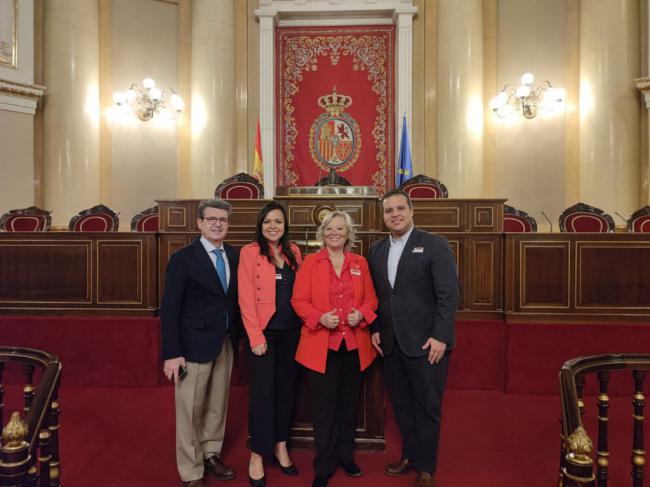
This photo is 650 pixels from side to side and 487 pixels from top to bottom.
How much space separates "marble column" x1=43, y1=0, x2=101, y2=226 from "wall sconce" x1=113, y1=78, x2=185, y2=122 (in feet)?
1.87

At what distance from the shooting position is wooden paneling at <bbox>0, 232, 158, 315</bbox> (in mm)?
4051

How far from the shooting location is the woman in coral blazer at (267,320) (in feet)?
7.73

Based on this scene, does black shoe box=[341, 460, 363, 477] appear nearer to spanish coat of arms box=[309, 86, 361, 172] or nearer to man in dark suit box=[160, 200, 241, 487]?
man in dark suit box=[160, 200, 241, 487]

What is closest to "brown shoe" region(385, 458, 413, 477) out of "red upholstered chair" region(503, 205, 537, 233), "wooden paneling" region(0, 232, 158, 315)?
"wooden paneling" region(0, 232, 158, 315)

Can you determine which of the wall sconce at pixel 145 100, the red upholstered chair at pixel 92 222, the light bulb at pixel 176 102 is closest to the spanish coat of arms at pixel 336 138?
the light bulb at pixel 176 102

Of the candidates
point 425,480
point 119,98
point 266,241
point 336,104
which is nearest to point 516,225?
point 425,480

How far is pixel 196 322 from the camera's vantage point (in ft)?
7.68

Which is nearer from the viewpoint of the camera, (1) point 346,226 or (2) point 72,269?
(1) point 346,226

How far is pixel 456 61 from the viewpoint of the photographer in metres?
7.67

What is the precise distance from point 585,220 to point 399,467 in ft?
10.5

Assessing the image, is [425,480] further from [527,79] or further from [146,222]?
A: [527,79]

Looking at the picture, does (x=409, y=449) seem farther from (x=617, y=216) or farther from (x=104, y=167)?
(x=104, y=167)

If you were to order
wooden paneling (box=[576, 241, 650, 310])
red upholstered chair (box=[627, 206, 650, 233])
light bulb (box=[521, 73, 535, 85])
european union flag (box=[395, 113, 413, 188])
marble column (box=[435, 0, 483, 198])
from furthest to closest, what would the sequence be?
marble column (box=[435, 0, 483, 198]) → light bulb (box=[521, 73, 535, 85]) → european union flag (box=[395, 113, 413, 188]) → red upholstered chair (box=[627, 206, 650, 233]) → wooden paneling (box=[576, 241, 650, 310])

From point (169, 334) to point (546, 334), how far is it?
2916mm
